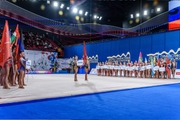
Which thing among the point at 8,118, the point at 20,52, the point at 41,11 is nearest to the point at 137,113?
the point at 8,118

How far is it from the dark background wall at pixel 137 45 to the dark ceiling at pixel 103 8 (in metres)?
6.38

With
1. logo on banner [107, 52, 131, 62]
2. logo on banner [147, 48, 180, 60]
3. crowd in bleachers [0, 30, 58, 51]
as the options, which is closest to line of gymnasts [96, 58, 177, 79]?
logo on banner [147, 48, 180, 60]

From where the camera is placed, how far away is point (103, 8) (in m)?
27.5

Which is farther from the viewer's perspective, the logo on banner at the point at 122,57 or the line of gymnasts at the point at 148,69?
the logo on banner at the point at 122,57

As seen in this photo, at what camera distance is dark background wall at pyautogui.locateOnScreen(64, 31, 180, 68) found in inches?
637

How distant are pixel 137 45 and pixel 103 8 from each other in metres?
11.2

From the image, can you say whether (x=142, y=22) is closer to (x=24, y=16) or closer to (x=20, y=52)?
(x=24, y=16)

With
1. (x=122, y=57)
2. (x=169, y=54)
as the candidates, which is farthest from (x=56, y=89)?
(x=122, y=57)

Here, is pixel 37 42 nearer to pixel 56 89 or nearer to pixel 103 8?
pixel 103 8

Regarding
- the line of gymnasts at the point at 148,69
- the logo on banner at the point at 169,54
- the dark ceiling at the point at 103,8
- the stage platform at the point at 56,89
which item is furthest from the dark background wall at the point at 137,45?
the stage platform at the point at 56,89

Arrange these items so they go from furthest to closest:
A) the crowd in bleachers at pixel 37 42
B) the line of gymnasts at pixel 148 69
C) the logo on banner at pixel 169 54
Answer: the crowd in bleachers at pixel 37 42 < the logo on banner at pixel 169 54 < the line of gymnasts at pixel 148 69

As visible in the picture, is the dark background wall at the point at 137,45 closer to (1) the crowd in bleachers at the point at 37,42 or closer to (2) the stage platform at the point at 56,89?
(1) the crowd in bleachers at the point at 37,42

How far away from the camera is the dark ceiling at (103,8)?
80.8 ft

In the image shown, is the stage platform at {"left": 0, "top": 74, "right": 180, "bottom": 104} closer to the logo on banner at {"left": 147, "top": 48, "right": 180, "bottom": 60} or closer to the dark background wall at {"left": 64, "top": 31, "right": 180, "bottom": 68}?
the logo on banner at {"left": 147, "top": 48, "right": 180, "bottom": 60}
